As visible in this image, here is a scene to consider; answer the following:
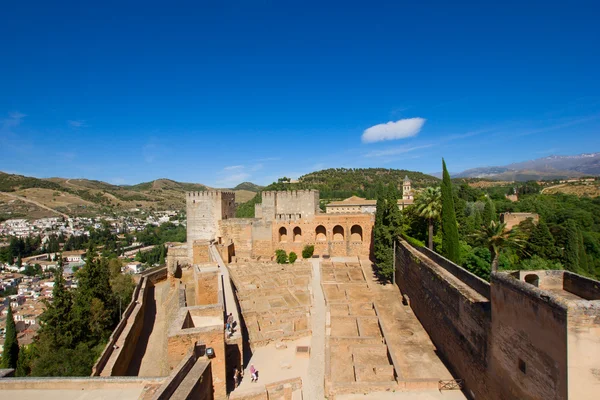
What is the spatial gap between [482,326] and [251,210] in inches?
1579

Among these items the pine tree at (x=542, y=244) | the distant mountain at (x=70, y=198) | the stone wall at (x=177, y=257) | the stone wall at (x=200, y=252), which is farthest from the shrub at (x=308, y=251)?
the distant mountain at (x=70, y=198)

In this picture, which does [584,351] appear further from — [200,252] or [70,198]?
[70,198]

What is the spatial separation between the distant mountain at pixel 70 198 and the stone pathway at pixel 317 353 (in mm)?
89173

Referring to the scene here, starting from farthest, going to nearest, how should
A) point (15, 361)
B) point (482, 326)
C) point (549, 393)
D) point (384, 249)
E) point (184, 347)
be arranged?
point (384, 249) < point (15, 361) < point (482, 326) < point (184, 347) < point (549, 393)

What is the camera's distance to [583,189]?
6125 cm

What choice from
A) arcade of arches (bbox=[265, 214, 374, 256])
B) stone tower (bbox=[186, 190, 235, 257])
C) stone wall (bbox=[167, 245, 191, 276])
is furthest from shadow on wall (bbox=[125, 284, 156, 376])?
arcade of arches (bbox=[265, 214, 374, 256])

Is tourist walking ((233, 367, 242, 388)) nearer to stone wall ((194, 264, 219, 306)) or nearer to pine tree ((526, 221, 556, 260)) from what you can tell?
stone wall ((194, 264, 219, 306))

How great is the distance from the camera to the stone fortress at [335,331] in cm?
558

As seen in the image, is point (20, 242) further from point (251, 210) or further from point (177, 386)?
point (177, 386)

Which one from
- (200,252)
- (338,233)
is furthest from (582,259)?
(200,252)


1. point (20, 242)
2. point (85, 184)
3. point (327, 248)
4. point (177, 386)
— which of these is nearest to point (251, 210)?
point (327, 248)

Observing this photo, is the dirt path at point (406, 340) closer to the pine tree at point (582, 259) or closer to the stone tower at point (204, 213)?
the stone tower at point (204, 213)

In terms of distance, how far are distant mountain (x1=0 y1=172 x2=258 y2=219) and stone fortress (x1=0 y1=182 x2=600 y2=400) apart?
84.2m

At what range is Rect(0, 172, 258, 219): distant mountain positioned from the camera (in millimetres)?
99562
